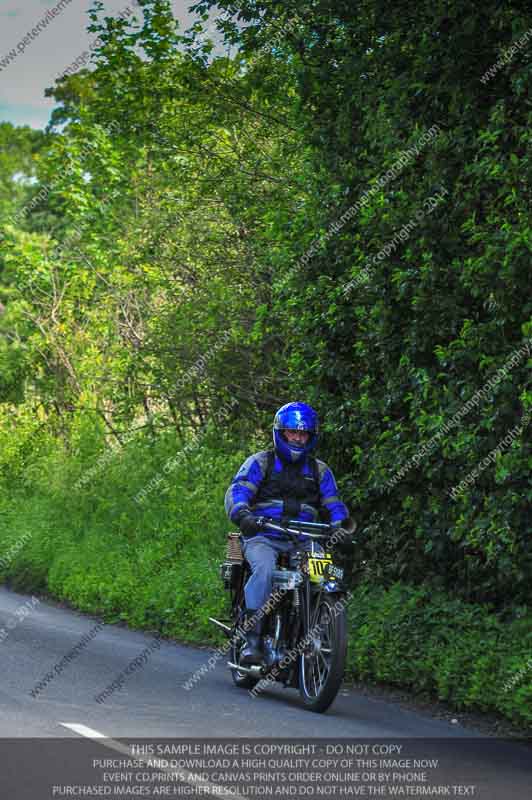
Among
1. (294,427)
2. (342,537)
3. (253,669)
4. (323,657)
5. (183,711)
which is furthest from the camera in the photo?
(294,427)

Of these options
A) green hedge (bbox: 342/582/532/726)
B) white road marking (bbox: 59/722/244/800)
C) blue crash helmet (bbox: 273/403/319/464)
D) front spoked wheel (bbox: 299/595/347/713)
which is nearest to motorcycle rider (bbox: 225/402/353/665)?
blue crash helmet (bbox: 273/403/319/464)

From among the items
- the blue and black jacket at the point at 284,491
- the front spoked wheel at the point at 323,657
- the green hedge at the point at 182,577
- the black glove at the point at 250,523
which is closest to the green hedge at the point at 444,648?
the green hedge at the point at 182,577

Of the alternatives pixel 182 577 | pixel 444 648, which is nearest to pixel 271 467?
pixel 444 648

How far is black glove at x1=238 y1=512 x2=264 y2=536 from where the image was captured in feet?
35.4

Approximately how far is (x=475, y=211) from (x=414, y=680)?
3.92 m

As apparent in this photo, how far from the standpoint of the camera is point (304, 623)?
1064cm

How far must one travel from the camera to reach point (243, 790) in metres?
7.34

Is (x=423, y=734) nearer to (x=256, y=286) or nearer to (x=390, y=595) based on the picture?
(x=390, y=595)

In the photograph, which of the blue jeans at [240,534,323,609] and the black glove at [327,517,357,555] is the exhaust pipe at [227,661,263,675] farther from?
the black glove at [327,517,357,555]

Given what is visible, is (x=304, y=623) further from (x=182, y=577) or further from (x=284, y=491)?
(x=182, y=577)

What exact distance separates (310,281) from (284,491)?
3.53 metres

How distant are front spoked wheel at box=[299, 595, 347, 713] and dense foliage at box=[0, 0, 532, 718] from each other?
0.98 m

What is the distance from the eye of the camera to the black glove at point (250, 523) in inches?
424

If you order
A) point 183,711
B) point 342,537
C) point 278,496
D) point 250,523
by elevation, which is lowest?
point 183,711
